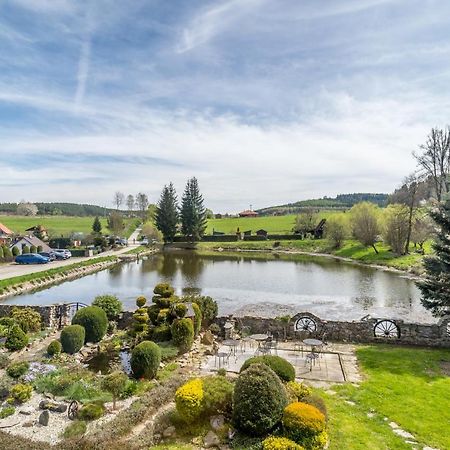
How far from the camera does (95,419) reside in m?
10.4

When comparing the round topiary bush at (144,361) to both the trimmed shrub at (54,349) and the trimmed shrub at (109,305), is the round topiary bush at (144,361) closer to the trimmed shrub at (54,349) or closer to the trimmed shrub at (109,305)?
the trimmed shrub at (54,349)

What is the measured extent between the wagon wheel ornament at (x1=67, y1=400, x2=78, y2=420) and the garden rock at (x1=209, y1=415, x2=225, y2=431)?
360cm

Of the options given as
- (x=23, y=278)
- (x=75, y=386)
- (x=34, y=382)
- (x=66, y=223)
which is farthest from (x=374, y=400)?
(x=66, y=223)

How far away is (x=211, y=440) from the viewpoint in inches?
369

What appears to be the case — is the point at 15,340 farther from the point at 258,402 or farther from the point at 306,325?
the point at 306,325

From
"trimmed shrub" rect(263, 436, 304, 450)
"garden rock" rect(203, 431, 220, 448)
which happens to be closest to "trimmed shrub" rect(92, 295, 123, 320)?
"garden rock" rect(203, 431, 220, 448)

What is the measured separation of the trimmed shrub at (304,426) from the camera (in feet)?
28.4

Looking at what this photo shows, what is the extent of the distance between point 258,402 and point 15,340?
11281 mm

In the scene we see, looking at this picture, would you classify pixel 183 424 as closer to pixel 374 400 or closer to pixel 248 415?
pixel 248 415

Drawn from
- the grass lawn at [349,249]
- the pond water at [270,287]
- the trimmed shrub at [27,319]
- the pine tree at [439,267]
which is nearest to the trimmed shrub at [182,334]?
the trimmed shrub at [27,319]

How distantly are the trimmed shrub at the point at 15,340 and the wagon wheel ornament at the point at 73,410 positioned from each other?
21.2 ft

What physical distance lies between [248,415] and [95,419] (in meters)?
4.18

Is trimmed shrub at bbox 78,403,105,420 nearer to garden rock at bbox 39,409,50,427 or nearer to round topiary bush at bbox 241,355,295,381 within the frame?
garden rock at bbox 39,409,50,427

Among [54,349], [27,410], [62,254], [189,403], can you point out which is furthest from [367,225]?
[27,410]
